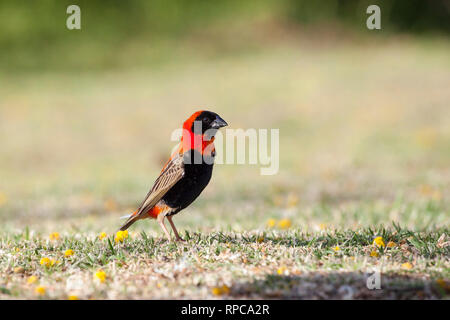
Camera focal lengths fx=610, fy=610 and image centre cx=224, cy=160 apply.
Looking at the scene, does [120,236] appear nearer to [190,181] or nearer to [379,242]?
[190,181]

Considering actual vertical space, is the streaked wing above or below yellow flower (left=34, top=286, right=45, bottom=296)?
above

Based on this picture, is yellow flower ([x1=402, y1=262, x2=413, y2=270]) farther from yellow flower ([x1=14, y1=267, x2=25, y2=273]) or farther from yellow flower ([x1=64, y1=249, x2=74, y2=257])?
yellow flower ([x1=14, y1=267, x2=25, y2=273])

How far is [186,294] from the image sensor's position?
12.7ft

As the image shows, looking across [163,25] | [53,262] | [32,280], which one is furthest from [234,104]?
[32,280]

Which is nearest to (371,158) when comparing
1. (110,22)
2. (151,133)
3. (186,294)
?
(151,133)

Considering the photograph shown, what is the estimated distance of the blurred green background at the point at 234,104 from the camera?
30.5 feet

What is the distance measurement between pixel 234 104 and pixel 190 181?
13.0 meters

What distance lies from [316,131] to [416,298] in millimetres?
11379

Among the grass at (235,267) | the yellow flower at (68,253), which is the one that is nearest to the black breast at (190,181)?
the grass at (235,267)

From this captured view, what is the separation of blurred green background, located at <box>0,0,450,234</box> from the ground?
0.24 feet

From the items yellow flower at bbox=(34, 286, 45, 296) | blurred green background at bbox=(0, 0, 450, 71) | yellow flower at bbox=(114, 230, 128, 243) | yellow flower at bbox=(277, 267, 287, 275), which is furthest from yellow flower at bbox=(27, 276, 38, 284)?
blurred green background at bbox=(0, 0, 450, 71)

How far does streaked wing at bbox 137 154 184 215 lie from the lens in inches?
184

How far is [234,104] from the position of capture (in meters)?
17.6
